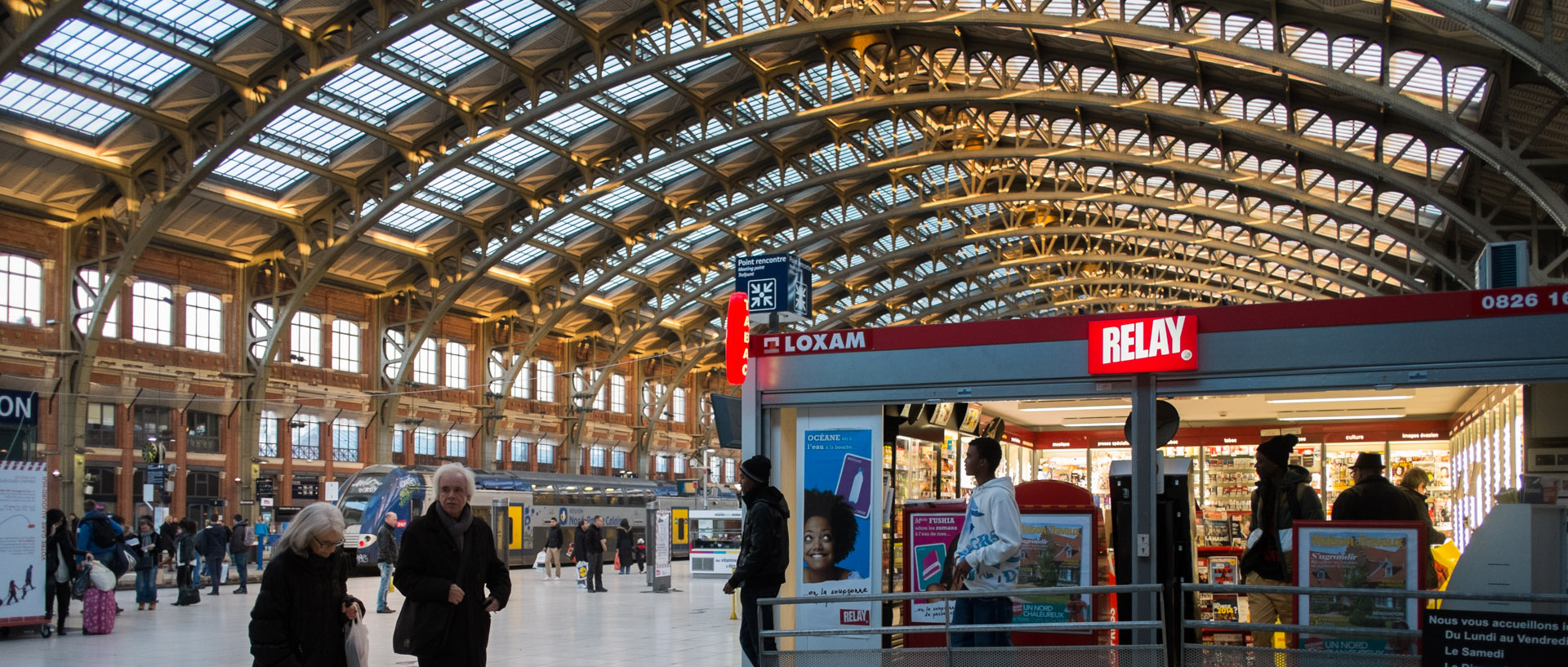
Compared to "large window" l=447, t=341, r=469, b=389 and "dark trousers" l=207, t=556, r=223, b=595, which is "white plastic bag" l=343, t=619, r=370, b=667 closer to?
"dark trousers" l=207, t=556, r=223, b=595

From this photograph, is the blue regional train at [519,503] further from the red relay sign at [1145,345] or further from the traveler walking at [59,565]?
the red relay sign at [1145,345]

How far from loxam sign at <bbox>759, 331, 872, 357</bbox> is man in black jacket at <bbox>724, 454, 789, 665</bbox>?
1.97m

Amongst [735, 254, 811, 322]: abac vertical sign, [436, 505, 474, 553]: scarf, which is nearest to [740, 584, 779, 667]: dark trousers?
[436, 505, 474, 553]: scarf

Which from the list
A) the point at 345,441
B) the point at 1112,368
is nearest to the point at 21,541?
the point at 1112,368

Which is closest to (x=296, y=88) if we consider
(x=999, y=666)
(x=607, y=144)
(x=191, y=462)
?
(x=607, y=144)

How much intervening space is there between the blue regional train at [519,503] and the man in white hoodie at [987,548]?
17.8 meters

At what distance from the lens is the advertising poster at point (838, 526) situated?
10.0 metres

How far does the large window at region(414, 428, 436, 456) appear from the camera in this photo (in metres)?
46.3

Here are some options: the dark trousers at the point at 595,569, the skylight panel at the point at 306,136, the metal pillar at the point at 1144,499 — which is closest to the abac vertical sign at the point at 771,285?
the metal pillar at the point at 1144,499

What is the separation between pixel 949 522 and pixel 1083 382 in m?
1.72

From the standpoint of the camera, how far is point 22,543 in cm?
1419

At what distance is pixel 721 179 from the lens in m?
41.4

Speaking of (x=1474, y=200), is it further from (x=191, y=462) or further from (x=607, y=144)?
(x=191, y=462)

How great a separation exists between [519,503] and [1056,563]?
94.9 feet
